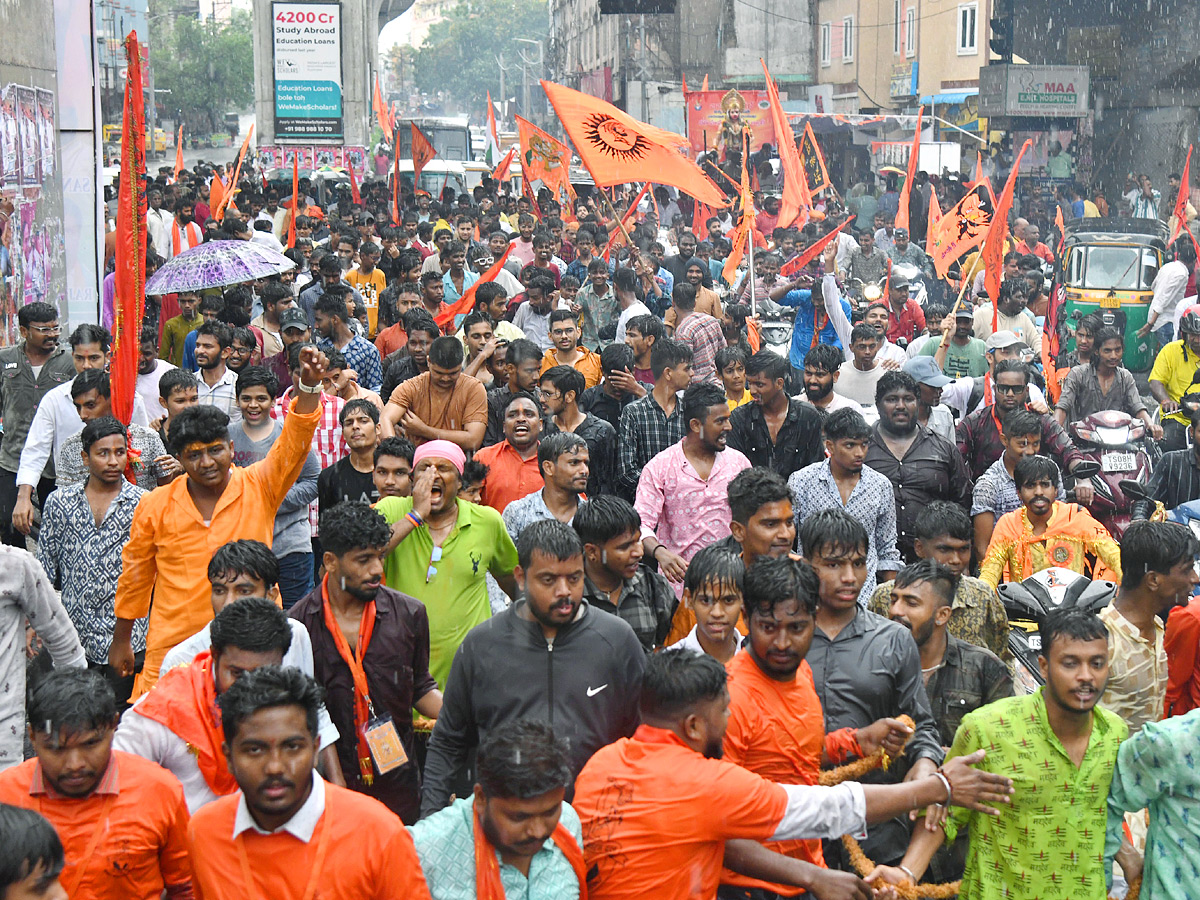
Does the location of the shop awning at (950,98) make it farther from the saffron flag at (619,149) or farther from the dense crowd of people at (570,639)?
the dense crowd of people at (570,639)

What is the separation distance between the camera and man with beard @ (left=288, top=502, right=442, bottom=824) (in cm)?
430

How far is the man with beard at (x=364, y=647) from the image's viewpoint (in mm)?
4297

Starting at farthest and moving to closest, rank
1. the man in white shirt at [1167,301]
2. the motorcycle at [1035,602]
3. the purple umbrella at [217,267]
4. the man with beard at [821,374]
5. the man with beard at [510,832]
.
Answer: the man in white shirt at [1167,301]
the purple umbrella at [217,267]
the man with beard at [821,374]
the motorcycle at [1035,602]
the man with beard at [510,832]

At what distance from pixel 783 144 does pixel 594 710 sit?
10741 millimetres

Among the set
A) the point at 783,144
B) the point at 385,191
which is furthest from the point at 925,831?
the point at 385,191

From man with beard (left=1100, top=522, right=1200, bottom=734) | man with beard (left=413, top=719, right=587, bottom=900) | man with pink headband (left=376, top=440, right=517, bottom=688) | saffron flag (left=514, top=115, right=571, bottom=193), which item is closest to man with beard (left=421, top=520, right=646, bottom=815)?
man with beard (left=413, top=719, right=587, bottom=900)

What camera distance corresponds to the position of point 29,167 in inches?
424

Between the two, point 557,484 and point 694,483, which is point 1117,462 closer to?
point 694,483

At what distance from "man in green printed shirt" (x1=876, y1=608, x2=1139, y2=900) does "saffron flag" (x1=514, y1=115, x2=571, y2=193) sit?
13.5 meters

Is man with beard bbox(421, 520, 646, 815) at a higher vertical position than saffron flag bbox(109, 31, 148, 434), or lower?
lower

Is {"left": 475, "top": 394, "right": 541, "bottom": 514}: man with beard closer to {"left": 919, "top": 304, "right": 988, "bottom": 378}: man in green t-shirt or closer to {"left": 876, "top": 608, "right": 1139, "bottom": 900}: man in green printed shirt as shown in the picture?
{"left": 876, "top": 608, "right": 1139, "bottom": 900}: man in green printed shirt

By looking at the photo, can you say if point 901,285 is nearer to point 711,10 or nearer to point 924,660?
point 924,660

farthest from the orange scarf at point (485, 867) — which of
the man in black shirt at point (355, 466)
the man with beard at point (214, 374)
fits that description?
the man with beard at point (214, 374)

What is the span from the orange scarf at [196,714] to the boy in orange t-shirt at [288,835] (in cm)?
71
